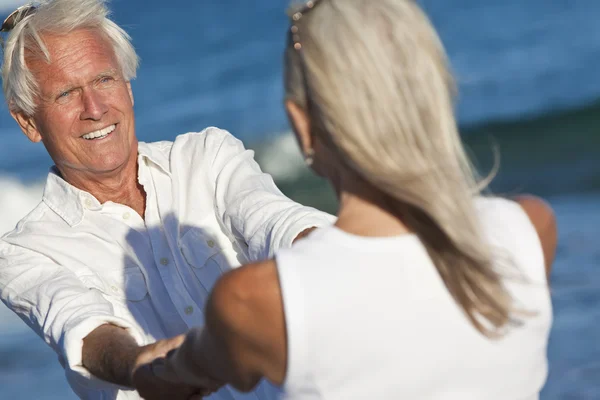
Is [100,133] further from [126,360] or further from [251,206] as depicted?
[126,360]

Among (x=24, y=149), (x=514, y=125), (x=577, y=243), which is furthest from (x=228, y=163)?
(x=24, y=149)

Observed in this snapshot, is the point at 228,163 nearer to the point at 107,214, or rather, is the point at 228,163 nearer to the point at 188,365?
the point at 107,214

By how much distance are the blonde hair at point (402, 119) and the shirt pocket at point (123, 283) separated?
154 centimetres

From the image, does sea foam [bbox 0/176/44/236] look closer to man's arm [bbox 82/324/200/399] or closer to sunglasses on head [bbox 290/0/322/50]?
man's arm [bbox 82/324/200/399]

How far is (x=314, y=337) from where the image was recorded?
180 centimetres

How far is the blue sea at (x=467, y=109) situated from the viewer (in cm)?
707

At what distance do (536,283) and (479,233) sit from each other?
0.51ft

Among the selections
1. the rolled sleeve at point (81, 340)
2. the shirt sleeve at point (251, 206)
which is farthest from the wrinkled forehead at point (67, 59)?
the rolled sleeve at point (81, 340)

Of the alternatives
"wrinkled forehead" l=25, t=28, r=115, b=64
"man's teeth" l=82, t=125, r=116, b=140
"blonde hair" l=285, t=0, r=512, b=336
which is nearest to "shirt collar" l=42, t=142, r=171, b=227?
"man's teeth" l=82, t=125, r=116, b=140

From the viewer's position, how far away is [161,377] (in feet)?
7.58

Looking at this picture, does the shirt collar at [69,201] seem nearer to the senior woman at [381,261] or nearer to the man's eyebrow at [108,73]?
the man's eyebrow at [108,73]

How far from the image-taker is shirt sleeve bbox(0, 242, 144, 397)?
2723mm

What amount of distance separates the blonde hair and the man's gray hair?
5.28 ft

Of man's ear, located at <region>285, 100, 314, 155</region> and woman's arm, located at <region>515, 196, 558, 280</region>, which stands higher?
man's ear, located at <region>285, 100, 314, 155</region>
